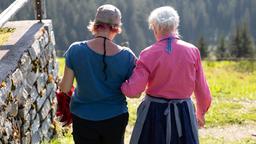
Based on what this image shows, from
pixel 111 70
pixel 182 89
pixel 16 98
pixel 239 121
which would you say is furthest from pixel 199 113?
pixel 239 121

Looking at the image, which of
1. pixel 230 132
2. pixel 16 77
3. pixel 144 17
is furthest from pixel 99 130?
pixel 144 17

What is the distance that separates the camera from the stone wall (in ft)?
16.0

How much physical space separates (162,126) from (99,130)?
608 mm

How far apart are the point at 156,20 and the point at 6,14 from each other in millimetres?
1821

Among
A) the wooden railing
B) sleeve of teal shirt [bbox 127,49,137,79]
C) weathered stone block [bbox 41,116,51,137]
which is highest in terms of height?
the wooden railing

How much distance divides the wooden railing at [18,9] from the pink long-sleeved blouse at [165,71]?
4.89ft

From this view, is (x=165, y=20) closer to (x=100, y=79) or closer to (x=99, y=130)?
(x=100, y=79)

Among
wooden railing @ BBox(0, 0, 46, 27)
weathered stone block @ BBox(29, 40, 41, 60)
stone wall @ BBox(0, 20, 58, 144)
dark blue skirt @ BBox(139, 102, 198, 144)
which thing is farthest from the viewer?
weathered stone block @ BBox(29, 40, 41, 60)

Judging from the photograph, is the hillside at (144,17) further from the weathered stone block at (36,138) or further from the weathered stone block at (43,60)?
the weathered stone block at (36,138)

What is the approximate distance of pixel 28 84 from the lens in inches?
221

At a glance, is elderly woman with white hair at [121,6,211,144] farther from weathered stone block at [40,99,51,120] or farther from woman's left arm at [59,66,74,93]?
weathered stone block at [40,99,51,120]

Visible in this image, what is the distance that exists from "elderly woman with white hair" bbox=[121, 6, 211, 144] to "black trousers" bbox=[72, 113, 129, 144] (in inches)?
11.1

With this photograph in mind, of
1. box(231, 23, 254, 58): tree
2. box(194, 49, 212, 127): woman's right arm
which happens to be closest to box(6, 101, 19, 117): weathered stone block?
box(194, 49, 212, 127): woman's right arm

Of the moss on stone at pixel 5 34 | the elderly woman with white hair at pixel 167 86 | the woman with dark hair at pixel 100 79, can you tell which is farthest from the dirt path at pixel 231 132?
the woman with dark hair at pixel 100 79
